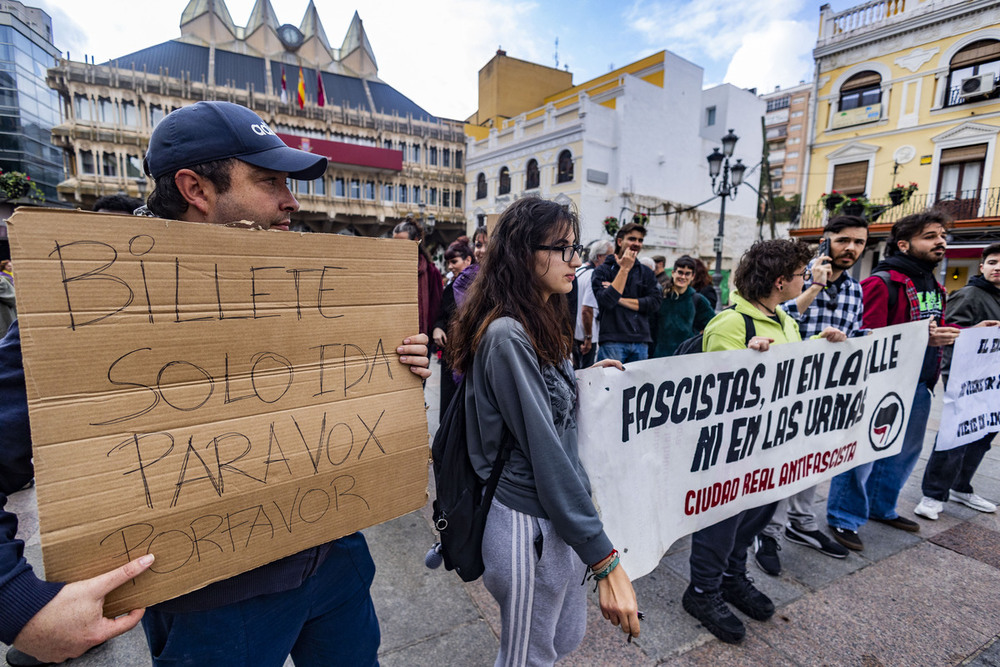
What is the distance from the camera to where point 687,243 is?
2548 centimetres

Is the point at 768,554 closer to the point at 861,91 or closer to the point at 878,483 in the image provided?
the point at 878,483

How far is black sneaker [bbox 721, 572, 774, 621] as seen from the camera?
94.3 inches

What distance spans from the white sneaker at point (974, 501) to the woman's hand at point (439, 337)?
4.48 m

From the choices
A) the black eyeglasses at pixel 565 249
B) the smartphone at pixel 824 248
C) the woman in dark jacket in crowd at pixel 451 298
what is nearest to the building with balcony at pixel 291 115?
the woman in dark jacket in crowd at pixel 451 298

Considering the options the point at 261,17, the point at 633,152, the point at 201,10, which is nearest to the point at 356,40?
the point at 261,17

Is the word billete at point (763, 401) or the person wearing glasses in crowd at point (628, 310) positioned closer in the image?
the word billete at point (763, 401)

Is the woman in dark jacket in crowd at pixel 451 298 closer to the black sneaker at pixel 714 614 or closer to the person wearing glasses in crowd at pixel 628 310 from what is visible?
the person wearing glasses in crowd at pixel 628 310

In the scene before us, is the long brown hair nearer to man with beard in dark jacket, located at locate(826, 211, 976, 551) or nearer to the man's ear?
the man's ear

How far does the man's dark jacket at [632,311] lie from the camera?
4815mm

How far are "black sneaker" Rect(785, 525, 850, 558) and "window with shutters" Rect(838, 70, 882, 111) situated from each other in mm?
22582

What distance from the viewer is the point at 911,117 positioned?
57.4 ft

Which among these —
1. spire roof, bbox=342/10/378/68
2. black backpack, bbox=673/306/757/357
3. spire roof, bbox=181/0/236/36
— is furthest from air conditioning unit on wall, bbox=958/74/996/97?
spire roof, bbox=181/0/236/36

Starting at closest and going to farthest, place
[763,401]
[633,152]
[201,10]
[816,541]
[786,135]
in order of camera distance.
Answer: [763,401] → [816,541] → [633,152] → [201,10] → [786,135]

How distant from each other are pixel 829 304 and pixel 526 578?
3001mm
